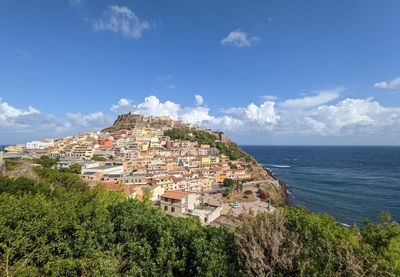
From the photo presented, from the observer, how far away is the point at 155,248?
30.6 feet

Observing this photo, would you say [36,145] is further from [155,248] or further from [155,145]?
[155,248]

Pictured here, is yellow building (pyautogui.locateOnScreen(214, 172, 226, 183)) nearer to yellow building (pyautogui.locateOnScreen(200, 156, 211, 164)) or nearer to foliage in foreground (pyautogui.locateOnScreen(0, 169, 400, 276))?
yellow building (pyautogui.locateOnScreen(200, 156, 211, 164))

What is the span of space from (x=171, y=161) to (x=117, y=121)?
87.2 metres

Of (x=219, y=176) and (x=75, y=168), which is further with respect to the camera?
(x=219, y=176)

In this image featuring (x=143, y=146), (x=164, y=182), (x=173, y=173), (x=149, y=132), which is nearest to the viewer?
(x=164, y=182)

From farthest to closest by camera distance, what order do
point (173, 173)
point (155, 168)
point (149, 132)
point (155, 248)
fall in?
point (149, 132) < point (155, 168) < point (173, 173) < point (155, 248)

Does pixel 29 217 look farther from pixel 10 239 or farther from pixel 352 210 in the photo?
pixel 352 210

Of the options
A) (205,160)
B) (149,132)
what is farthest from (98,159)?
(149,132)

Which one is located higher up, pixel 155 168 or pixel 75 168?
pixel 75 168

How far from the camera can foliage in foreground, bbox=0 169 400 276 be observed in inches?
272

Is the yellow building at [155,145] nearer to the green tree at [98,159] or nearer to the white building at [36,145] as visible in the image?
the green tree at [98,159]

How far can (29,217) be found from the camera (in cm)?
983

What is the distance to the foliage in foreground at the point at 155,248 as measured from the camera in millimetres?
6910

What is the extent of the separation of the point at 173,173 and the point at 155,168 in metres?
6.74
